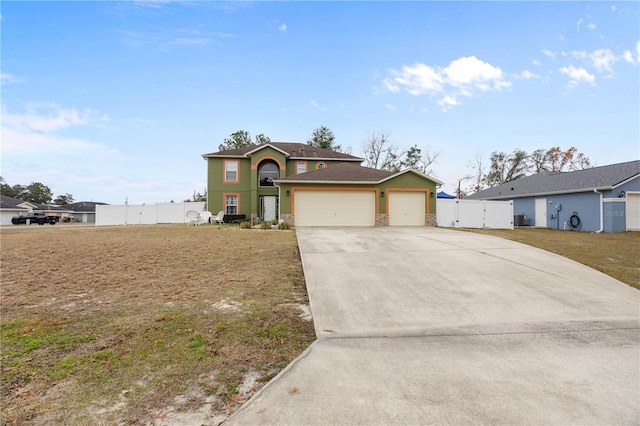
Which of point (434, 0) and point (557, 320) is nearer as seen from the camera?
point (557, 320)

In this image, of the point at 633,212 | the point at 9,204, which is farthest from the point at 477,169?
the point at 9,204

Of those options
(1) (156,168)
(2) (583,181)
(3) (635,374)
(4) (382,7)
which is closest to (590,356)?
(3) (635,374)

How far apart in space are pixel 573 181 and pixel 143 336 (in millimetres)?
26794

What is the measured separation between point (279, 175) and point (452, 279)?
18.1 meters

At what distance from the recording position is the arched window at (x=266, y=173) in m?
22.6

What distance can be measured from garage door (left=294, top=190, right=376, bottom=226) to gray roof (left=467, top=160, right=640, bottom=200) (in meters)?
14.3

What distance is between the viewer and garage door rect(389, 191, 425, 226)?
17.5 meters

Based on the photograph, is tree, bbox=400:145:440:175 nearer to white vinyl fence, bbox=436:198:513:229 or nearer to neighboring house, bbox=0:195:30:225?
white vinyl fence, bbox=436:198:513:229

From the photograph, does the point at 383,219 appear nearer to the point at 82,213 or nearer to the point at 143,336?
the point at 143,336

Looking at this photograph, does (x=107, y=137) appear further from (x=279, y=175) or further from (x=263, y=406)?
(x=263, y=406)

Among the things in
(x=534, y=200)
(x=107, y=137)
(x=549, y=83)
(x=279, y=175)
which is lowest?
(x=534, y=200)

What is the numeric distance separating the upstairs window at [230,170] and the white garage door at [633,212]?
26.1 m

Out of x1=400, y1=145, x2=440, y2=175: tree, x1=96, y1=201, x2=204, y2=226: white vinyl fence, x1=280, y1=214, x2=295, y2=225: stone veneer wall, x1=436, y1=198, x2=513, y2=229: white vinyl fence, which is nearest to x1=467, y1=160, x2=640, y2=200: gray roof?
x1=436, y1=198, x2=513, y2=229: white vinyl fence

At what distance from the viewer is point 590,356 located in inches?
129
